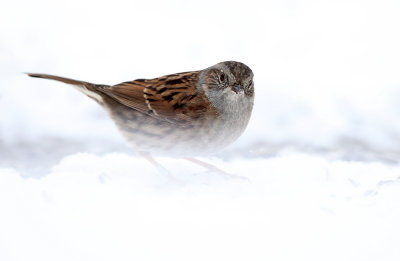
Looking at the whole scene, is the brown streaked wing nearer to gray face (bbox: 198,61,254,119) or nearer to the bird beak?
gray face (bbox: 198,61,254,119)

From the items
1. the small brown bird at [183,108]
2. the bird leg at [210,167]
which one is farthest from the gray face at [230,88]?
the bird leg at [210,167]

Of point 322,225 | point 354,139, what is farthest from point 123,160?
point 354,139

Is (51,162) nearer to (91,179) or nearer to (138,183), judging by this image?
(91,179)

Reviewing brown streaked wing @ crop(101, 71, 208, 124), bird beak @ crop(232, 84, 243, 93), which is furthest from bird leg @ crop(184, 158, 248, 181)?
bird beak @ crop(232, 84, 243, 93)

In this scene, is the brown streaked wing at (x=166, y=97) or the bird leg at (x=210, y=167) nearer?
the brown streaked wing at (x=166, y=97)

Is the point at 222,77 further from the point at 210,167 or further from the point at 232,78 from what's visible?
the point at 210,167

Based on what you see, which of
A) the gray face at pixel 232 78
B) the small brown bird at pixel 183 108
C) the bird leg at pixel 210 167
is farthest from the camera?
the bird leg at pixel 210 167

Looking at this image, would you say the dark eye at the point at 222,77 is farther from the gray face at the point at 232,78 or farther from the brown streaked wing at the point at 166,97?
the brown streaked wing at the point at 166,97

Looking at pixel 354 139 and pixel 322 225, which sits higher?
pixel 354 139
